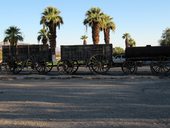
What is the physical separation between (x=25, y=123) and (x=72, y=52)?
2144cm

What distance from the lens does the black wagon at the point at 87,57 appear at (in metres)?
→ 29.5

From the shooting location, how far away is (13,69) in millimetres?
32594

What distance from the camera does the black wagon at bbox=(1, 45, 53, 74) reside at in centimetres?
3161

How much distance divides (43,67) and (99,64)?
4363 millimetres

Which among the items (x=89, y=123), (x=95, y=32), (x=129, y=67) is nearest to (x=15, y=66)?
(x=129, y=67)

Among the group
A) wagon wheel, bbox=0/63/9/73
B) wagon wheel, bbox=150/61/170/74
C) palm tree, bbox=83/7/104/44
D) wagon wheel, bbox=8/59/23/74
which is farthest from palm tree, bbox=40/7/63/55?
wagon wheel, bbox=150/61/170/74

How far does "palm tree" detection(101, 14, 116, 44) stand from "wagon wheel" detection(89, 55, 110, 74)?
124 ft

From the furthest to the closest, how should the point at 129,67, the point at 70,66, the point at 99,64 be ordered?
1. the point at 70,66
2. the point at 99,64
3. the point at 129,67

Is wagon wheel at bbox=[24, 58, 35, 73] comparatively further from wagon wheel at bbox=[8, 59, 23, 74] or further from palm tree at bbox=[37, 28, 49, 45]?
palm tree at bbox=[37, 28, 49, 45]

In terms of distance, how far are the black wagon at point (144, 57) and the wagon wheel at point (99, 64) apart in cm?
130

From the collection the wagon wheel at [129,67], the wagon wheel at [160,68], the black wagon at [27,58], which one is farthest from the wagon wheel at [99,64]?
the black wagon at [27,58]

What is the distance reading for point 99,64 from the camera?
29.4 meters

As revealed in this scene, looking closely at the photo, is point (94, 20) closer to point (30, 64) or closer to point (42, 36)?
point (42, 36)

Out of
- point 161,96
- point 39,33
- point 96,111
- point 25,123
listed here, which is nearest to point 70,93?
point 161,96
